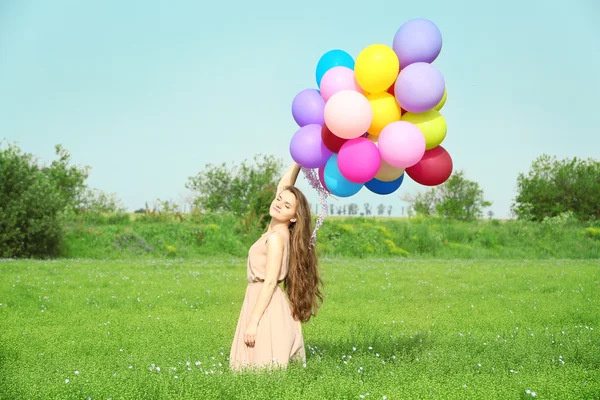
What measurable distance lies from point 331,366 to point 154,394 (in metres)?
2.30

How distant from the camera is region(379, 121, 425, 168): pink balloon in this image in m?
6.16

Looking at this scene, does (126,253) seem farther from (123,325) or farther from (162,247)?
(123,325)

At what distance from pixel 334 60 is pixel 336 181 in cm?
142

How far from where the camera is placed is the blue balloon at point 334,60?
7.00 meters

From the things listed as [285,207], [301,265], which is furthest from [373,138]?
[301,265]

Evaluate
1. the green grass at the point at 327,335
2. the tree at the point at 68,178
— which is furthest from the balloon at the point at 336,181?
the tree at the point at 68,178

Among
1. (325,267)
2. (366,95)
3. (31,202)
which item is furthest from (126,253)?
(366,95)

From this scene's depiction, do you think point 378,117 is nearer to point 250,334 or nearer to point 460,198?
point 250,334

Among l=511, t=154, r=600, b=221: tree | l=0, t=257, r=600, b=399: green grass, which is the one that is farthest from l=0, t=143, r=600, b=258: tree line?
l=0, t=257, r=600, b=399: green grass

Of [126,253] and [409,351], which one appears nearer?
[409,351]

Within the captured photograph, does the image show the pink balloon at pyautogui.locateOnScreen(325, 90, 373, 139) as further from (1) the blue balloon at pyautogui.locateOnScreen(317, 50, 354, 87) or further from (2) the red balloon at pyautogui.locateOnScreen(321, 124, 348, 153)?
Result: (1) the blue balloon at pyautogui.locateOnScreen(317, 50, 354, 87)

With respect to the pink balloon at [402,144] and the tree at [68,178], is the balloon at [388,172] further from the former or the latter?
the tree at [68,178]

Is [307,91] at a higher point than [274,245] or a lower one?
higher

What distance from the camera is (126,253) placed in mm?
24766
